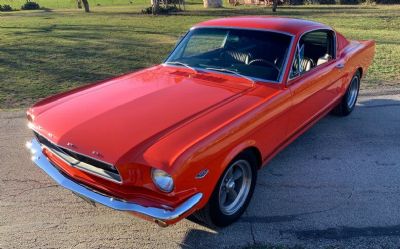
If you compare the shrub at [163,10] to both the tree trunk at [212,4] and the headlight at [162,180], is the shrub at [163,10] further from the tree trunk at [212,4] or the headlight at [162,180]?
the headlight at [162,180]

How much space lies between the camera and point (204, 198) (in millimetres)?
2895

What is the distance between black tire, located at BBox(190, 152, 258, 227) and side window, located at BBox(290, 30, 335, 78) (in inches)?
45.8

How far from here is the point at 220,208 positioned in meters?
3.20

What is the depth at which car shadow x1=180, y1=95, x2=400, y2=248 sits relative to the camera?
3.25m

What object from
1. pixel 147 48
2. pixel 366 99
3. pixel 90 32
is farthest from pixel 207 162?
pixel 90 32

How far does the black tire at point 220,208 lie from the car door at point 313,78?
82 centimetres

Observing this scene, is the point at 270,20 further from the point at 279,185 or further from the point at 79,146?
the point at 79,146

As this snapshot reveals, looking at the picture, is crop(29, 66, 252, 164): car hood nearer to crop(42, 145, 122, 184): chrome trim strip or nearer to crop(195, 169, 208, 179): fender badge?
crop(42, 145, 122, 184): chrome trim strip

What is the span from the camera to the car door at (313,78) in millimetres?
4124

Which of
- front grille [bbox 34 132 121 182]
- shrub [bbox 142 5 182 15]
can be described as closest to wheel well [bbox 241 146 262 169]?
front grille [bbox 34 132 121 182]

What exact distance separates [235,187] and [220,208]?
328 mm

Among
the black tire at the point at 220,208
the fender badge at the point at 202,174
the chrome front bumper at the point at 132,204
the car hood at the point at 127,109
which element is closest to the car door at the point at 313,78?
the car hood at the point at 127,109

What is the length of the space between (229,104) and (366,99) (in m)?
4.10

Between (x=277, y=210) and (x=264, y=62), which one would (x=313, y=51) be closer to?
(x=264, y=62)
